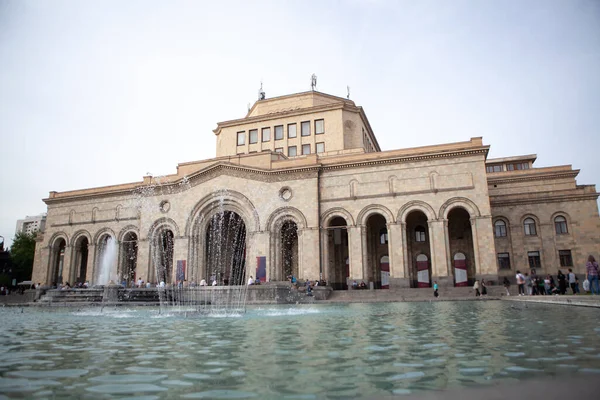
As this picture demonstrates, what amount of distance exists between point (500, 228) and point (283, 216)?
56.5 feet

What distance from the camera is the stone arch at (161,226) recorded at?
3497 cm

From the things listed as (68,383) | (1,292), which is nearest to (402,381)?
(68,383)

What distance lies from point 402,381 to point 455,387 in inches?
19.0

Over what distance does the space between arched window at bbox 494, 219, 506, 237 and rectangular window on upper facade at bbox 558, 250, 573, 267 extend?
4.07 meters

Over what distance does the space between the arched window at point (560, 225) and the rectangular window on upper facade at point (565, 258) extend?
57.2 inches

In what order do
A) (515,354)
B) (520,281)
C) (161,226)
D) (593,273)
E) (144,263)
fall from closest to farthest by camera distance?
(515,354)
(593,273)
(520,281)
(144,263)
(161,226)

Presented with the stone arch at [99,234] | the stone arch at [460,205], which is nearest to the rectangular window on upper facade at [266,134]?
the stone arch at [99,234]

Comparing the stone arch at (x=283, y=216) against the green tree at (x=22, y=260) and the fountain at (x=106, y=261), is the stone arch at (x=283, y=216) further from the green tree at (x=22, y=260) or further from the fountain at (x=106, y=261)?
the green tree at (x=22, y=260)

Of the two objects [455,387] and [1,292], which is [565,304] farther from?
[1,292]

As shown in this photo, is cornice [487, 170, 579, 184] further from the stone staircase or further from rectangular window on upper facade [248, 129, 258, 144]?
rectangular window on upper facade [248, 129, 258, 144]

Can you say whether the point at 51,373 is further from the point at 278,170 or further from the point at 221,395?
the point at 278,170

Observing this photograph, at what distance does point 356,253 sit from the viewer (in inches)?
1200

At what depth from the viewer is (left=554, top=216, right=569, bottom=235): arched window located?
32.5 metres

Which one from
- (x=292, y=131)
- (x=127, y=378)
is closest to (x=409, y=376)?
(x=127, y=378)
